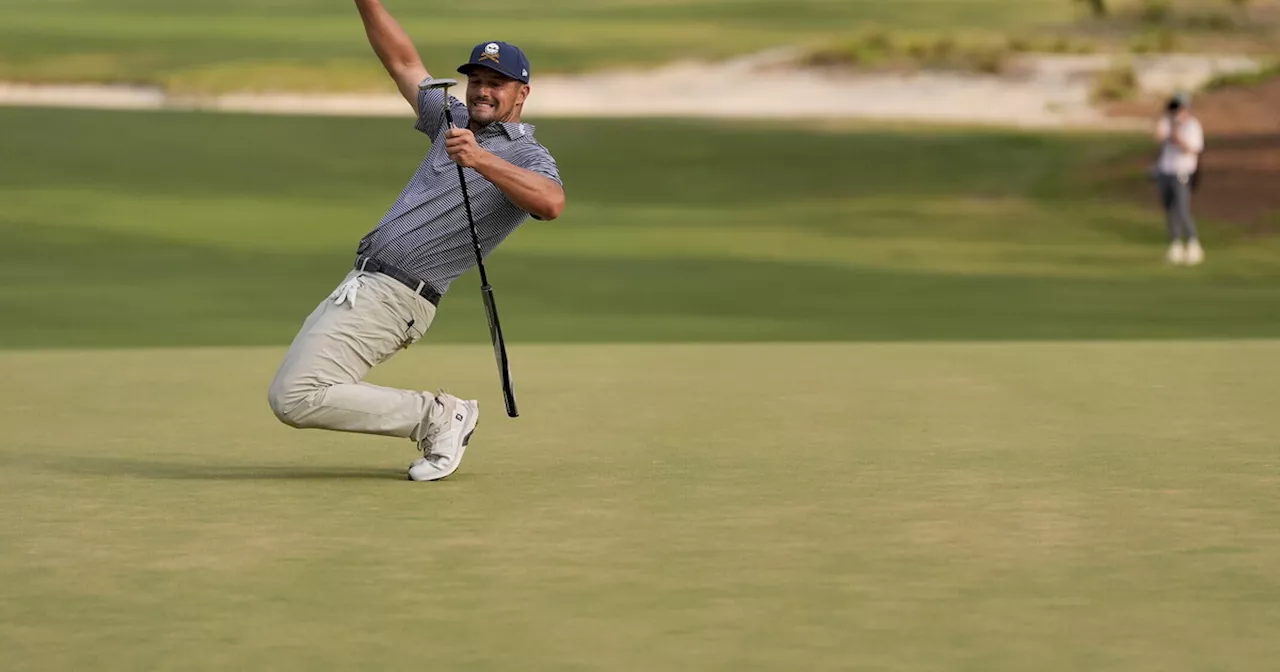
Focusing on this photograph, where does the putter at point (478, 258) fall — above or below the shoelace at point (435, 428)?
above

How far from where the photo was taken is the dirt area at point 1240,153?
109ft

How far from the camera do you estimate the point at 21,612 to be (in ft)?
21.9

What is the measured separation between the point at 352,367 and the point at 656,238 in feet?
71.7

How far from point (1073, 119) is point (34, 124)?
65.1 feet

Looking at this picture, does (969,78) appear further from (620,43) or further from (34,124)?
(34,124)

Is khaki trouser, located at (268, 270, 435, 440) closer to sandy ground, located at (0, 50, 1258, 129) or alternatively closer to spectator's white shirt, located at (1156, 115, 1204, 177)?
spectator's white shirt, located at (1156, 115, 1204, 177)

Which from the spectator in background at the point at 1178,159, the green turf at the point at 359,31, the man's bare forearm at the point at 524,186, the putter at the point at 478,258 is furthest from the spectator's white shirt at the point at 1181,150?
the green turf at the point at 359,31

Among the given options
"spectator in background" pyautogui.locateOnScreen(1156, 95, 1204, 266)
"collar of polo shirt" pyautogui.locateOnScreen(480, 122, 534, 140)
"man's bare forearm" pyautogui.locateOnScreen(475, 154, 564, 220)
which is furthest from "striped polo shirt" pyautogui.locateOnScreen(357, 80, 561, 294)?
"spectator in background" pyautogui.locateOnScreen(1156, 95, 1204, 266)

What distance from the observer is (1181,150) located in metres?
25.8

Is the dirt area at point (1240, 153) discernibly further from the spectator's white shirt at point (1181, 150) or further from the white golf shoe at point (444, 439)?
the white golf shoe at point (444, 439)

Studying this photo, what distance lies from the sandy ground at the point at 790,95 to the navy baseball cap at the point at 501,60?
38.1m

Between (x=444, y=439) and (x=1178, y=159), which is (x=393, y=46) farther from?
(x=1178, y=159)

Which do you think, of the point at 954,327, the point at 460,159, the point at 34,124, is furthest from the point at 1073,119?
the point at 460,159

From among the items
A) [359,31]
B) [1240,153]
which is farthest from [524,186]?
[359,31]
